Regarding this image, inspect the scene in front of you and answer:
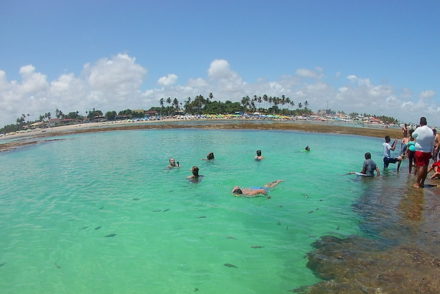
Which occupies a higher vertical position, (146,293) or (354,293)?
(354,293)

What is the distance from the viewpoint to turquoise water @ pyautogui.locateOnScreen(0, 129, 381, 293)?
26.3 feet

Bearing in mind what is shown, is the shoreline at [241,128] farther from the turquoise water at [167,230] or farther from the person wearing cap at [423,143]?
the person wearing cap at [423,143]

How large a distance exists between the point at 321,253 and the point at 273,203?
17.5 feet

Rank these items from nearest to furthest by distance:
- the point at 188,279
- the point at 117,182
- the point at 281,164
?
the point at 188,279, the point at 117,182, the point at 281,164

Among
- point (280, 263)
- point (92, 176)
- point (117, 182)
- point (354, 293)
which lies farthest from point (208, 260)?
point (92, 176)

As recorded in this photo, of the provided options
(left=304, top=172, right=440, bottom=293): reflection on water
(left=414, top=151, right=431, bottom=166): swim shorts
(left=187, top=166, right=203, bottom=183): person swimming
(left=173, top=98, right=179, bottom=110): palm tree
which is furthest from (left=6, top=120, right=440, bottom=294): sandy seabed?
(left=173, top=98, right=179, bottom=110): palm tree

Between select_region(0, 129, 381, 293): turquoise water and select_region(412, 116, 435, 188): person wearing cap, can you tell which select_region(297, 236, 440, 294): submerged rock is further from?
select_region(412, 116, 435, 188): person wearing cap

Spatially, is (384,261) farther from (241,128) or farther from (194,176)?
(241,128)

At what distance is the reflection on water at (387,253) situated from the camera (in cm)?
666

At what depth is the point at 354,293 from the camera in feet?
20.9

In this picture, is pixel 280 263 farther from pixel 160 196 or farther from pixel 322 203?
pixel 160 196

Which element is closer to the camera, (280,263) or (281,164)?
(280,263)

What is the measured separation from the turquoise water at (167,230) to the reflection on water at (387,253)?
519mm

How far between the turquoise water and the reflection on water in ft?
1.70
